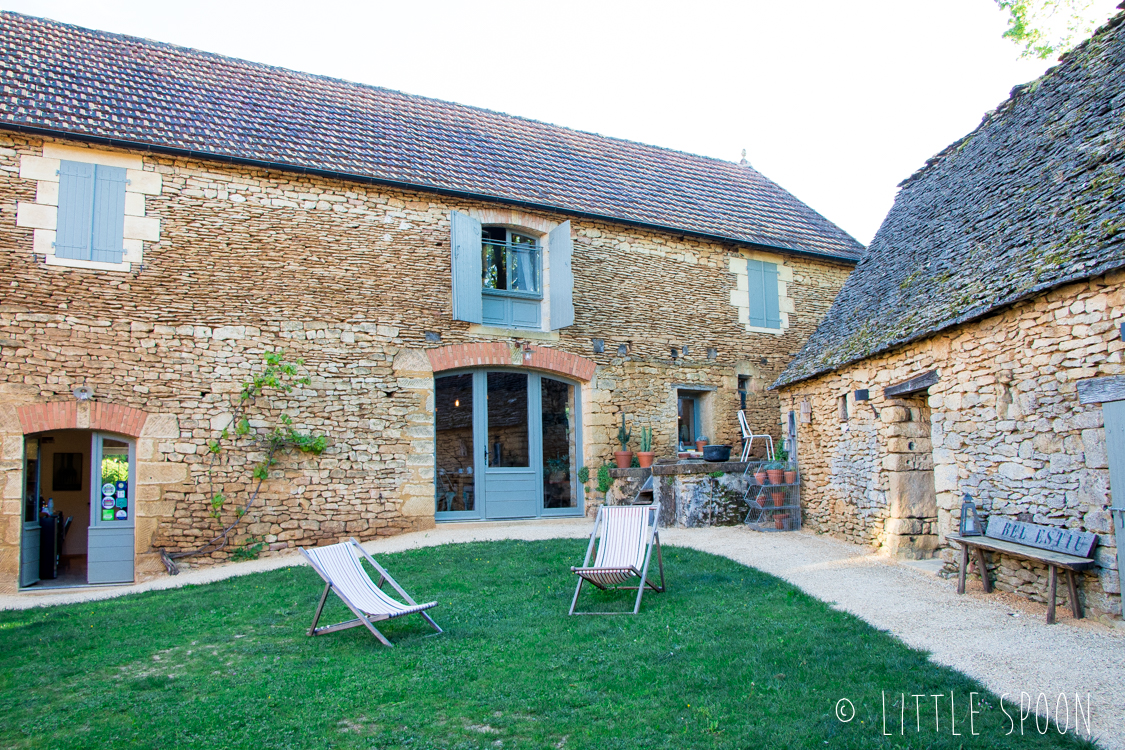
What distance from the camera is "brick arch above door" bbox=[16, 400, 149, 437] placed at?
8.06 metres

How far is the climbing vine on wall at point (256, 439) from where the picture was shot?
8.79 meters

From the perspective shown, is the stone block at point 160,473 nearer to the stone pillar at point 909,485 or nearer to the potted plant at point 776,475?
the potted plant at point 776,475

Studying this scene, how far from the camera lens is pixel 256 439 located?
29.6 feet

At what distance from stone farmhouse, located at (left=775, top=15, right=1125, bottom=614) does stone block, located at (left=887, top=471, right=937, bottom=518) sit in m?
0.02

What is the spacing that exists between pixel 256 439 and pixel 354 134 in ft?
15.5

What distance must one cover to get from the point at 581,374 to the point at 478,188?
3.09 m

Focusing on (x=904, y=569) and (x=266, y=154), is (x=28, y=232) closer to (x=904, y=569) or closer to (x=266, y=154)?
(x=266, y=154)

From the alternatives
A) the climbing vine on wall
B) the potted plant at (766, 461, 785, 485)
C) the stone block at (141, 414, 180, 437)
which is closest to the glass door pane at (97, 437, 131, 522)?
the stone block at (141, 414, 180, 437)

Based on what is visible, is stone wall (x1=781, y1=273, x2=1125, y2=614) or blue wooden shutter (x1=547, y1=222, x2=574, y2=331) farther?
blue wooden shutter (x1=547, y1=222, x2=574, y2=331)

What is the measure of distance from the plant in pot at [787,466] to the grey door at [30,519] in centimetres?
934

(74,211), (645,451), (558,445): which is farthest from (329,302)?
(645,451)

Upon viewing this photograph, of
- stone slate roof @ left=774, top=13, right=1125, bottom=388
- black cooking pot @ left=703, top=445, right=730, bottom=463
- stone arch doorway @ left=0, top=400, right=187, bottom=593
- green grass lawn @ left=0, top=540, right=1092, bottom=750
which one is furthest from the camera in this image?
black cooking pot @ left=703, top=445, right=730, bottom=463

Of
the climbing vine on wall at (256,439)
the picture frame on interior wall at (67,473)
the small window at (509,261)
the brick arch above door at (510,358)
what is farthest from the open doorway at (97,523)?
the small window at (509,261)

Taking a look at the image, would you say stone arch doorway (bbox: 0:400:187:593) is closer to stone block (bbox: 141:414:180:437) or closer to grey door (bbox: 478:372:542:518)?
stone block (bbox: 141:414:180:437)
